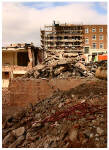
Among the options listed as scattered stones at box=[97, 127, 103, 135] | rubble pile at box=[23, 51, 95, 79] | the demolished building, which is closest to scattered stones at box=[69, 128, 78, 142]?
scattered stones at box=[97, 127, 103, 135]

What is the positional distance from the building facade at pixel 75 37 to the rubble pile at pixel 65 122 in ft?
109

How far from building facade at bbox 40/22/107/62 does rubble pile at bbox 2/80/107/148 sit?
33195 mm

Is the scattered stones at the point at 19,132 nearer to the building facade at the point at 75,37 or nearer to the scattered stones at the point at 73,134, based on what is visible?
the scattered stones at the point at 73,134

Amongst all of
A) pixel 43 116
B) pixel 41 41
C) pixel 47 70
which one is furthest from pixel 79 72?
pixel 41 41

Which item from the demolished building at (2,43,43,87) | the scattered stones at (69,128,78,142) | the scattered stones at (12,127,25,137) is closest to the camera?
the scattered stones at (69,128,78,142)

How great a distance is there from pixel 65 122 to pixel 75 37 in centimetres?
3780

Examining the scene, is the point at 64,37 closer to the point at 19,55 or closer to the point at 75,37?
the point at 75,37

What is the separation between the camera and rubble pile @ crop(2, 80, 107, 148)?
6762 mm

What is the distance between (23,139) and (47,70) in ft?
21.4

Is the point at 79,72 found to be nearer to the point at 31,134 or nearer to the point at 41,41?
the point at 31,134

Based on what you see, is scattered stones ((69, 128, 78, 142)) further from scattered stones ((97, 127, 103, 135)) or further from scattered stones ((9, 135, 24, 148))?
scattered stones ((9, 135, 24, 148))

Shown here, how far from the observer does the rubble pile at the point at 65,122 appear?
676 cm

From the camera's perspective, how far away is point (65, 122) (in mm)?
7746

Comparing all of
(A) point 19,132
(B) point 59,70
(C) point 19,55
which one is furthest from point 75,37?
(A) point 19,132
